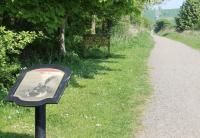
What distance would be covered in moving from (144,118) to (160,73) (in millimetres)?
8382

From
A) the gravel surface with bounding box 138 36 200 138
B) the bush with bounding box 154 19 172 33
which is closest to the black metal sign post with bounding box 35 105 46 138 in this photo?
the gravel surface with bounding box 138 36 200 138

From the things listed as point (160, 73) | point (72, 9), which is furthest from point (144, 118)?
point (160, 73)

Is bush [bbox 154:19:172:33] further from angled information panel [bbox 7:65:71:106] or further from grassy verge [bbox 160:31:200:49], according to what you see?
angled information panel [bbox 7:65:71:106]

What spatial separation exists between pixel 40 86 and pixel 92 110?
4093 millimetres

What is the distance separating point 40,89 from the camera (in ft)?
20.2

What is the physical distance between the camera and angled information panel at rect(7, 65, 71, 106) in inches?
237

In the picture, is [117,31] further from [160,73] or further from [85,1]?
[85,1]

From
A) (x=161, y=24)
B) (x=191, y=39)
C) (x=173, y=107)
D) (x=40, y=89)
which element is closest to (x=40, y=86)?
(x=40, y=89)

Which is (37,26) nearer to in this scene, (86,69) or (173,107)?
(86,69)

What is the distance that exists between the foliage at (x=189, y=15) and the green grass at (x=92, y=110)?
6512 cm

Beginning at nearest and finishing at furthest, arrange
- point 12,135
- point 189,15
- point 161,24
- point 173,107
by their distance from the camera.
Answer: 1. point 12,135
2. point 173,107
3. point 189,15
4. point 161,24

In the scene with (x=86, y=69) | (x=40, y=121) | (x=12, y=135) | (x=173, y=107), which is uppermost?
(x=40, y=121)

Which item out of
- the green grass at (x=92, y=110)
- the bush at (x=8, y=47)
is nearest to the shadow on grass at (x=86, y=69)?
the green grass at (x=92, y=110)

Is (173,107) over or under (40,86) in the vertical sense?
under
